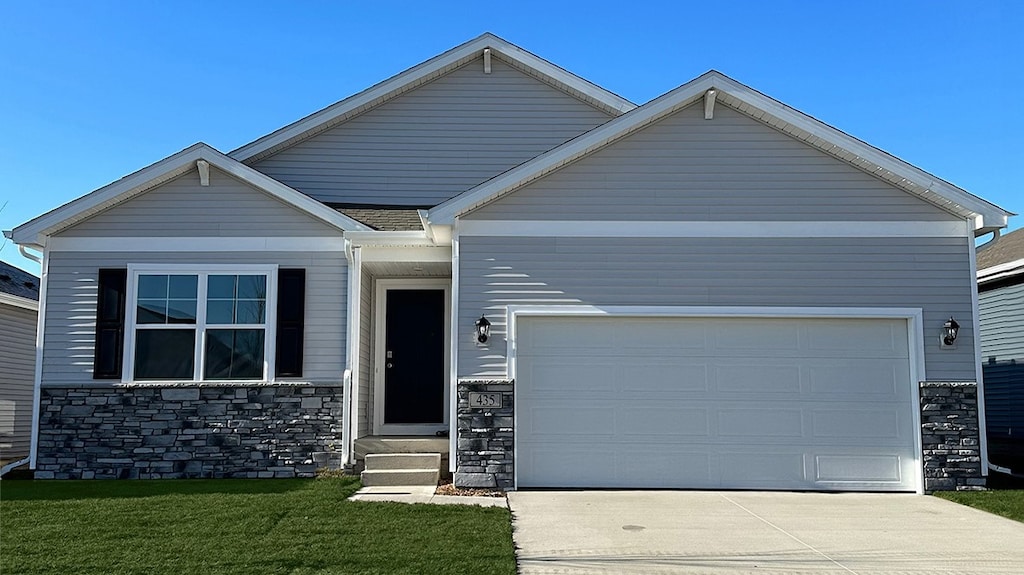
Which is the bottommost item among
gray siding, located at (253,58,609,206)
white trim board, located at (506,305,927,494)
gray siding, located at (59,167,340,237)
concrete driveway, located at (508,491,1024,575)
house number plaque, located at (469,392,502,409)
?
concrete driveway, located at (508,491,1024,575)

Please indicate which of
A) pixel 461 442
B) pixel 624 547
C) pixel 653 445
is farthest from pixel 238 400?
pixel 624 547

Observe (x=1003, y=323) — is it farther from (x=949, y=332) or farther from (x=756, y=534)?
(x=756, y=534)

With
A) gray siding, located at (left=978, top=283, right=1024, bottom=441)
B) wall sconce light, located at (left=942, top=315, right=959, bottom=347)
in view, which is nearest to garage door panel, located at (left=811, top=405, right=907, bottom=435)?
wall sconce light, located at (left=942, top=315, right=959, bottom=347)

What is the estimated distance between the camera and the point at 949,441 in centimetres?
919

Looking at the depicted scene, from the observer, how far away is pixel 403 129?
1273 cm

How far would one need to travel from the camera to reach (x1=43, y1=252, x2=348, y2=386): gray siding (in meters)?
10.0

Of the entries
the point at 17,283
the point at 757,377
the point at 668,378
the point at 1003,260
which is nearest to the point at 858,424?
the point at 757,377

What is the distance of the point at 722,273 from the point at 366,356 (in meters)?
4.58

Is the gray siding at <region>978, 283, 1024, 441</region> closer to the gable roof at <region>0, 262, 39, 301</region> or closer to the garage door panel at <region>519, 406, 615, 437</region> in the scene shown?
the garage door panel at <region>519, 406, 615, 437</region>

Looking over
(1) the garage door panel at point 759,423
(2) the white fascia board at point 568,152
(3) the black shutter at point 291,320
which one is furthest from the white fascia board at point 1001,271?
(3) the black shutter at point 291,320

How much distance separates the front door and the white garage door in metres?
2.21

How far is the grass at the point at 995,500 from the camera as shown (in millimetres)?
8039

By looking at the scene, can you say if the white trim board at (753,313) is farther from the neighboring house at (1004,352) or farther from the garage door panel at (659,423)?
the neighboring house at (1004,352)

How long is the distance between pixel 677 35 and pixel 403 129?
184 inches
